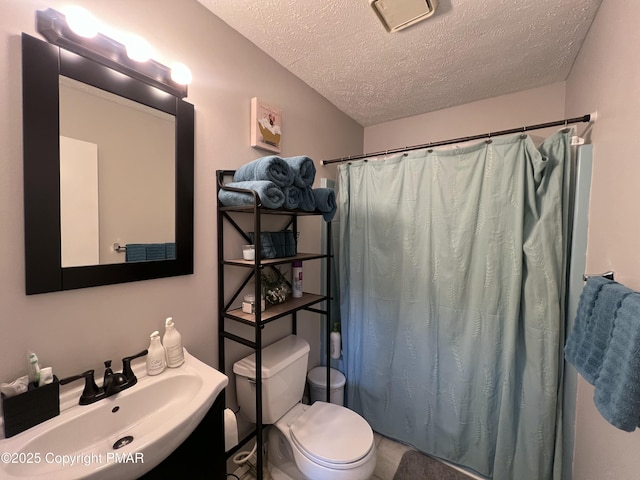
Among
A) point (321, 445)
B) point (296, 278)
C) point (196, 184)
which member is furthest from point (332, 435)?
point (196, 184)

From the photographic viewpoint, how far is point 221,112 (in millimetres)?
1268

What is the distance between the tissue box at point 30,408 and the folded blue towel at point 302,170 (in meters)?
1.10

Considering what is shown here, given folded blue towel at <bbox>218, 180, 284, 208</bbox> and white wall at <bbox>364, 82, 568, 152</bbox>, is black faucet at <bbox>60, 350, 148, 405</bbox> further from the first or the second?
white wall at <bbox>364, 82, 568, 152</bbox>

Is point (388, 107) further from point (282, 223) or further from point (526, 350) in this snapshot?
point (526, 350)

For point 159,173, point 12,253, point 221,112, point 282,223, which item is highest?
point 221,112

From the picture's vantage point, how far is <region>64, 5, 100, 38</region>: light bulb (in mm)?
817

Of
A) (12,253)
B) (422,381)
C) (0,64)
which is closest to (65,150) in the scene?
(0,64)

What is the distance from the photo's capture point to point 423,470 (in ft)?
5.14

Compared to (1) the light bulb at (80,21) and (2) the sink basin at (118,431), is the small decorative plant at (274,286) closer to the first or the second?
(2) the sink basin at (118,431)

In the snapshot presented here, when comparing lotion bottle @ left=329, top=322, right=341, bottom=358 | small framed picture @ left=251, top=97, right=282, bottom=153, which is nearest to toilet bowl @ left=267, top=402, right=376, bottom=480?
lotion bottle @ left=329, top=322, right=341, bottom=358

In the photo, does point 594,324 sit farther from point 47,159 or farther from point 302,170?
point 47,159

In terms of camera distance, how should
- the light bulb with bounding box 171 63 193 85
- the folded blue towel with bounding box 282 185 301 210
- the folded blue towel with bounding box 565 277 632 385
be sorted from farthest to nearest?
the folded blue towel with bounding box 282 185 301 210 < the light bulb with bounding box 171 63 193 85 < the folded blue towel with bounding box 565 277 632 385

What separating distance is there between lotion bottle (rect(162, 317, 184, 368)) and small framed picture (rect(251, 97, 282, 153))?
978mm

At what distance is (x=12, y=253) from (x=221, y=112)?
940 millimetres
